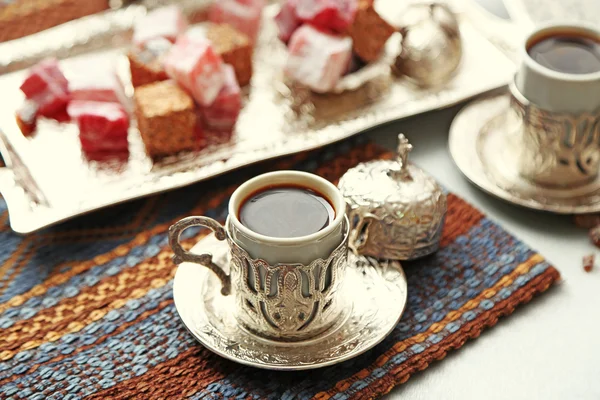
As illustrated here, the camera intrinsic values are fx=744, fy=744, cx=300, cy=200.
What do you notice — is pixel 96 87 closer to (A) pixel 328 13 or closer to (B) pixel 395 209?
(A) pixel 328 13

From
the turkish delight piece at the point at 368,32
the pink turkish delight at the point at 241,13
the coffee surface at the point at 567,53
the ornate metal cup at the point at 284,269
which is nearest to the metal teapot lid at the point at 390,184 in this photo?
the ornate metal cup at the point at 284,269

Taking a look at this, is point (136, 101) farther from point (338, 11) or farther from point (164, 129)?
point (338, 11)

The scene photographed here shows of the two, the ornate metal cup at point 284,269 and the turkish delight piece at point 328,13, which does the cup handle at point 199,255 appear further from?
the turkish delight piece at point 328,13

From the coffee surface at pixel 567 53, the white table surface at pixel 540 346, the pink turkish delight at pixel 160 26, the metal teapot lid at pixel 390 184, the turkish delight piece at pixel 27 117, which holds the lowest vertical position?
the white table surface at pixel 540 346

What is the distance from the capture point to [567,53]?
1155mm

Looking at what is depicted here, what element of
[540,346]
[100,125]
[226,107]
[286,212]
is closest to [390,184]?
[286,212]

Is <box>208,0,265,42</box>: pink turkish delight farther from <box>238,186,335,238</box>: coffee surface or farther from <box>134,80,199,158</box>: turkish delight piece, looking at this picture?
<box>238,186,335,238</box>: coffee surface

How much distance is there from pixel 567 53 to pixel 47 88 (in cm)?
89

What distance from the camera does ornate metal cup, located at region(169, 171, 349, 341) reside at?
870 mm

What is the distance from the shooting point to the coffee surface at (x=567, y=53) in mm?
1135

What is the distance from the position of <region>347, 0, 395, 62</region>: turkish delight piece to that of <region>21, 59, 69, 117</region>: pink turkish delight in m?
0.53

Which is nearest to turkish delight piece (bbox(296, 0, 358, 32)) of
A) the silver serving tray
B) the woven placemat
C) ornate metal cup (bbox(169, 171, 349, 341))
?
the silver serving tray

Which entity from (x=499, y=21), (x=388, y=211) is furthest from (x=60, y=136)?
(x=499, y=21)

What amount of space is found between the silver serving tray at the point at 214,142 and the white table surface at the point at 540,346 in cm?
33
